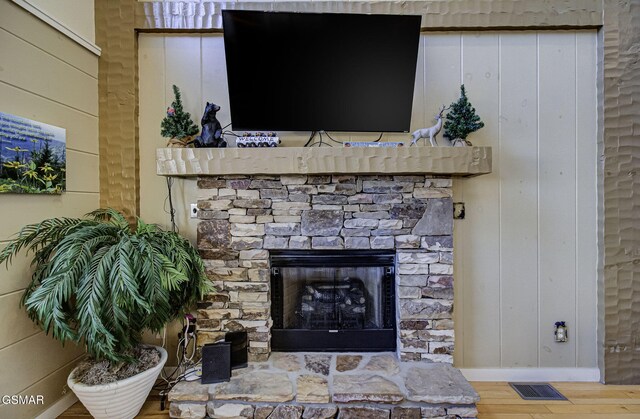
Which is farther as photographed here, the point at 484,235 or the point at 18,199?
the point at 484,235

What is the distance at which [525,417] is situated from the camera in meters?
1.76

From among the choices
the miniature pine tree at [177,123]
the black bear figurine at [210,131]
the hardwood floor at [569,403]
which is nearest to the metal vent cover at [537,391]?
the hardwood floor at [569,403]

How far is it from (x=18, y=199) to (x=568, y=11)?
333cm

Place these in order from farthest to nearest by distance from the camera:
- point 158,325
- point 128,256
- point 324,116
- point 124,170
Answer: point 124,170 → point 324,116 → point 158,325 → point 128,256

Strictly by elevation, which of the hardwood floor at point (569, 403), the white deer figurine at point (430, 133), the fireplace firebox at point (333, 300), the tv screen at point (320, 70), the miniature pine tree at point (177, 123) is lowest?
the hardwood floor at point (569, 403)

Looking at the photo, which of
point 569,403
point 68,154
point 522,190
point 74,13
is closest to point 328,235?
point 522,190

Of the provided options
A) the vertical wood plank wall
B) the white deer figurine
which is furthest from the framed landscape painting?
the white deer figurine

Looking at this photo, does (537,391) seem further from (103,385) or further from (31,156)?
(31,156)

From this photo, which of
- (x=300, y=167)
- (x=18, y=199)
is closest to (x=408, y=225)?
(x=300, y=167)

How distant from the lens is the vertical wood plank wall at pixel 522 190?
6.93 feet

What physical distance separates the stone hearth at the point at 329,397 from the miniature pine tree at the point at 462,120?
1.43m

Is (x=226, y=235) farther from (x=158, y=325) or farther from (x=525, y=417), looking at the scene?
(x=525, y=417)

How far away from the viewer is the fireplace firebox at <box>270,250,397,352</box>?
6.77 ft

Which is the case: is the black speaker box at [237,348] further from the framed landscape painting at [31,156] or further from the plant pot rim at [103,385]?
the framed landscape painting at [31,156]
